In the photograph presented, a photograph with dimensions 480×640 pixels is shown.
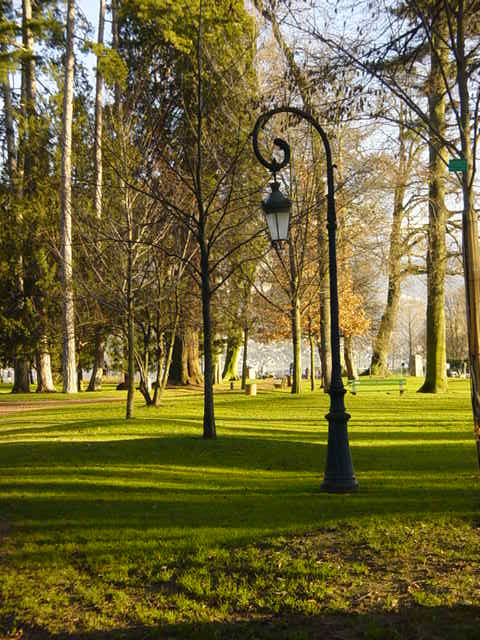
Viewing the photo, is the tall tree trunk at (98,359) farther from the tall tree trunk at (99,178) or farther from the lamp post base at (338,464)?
the lamp post base at (338,464)

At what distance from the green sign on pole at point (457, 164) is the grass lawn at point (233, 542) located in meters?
3.67

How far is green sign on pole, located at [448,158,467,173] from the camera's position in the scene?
820cm

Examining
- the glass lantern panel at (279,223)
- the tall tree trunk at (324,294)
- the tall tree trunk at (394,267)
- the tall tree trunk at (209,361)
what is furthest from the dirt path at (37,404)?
the glass lantern panel at (279,223)

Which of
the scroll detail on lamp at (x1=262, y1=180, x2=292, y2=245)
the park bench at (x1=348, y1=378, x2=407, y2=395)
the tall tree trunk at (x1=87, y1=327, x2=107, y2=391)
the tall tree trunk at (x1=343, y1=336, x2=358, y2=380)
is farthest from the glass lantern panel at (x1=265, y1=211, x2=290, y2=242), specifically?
the tall tree trunk at (x1=343, y1=336, x2=358, y2=380)

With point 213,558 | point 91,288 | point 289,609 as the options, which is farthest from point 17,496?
point 91,288

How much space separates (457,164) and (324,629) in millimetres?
5405

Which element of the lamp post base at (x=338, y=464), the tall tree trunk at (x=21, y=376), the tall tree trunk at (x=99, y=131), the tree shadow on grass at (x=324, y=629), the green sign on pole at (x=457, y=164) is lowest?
the tree shadow on grass at (x=324, y=629)

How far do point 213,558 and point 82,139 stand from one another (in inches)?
1173

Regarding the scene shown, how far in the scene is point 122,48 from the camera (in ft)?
120

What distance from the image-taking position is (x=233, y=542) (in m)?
6.91

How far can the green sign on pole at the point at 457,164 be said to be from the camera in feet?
26.9

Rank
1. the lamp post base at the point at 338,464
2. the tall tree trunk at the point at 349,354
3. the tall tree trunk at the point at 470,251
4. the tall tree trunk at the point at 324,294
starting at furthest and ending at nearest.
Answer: the tall tree trunk at the point at 349,354 < the tall tree trunk at the point at 324,294 < the lamp post base at the point at 338,464 < the tall tree trunk at the point at 470,251

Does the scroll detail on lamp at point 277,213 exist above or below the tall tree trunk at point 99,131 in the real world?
below

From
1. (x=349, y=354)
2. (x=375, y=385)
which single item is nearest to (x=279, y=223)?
(x=375, y=385)
